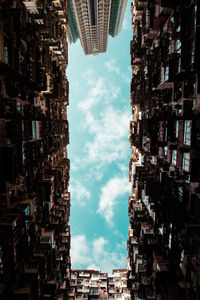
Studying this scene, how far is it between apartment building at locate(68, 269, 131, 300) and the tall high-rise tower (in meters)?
119

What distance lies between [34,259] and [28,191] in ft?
36.1

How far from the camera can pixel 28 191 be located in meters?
24.2

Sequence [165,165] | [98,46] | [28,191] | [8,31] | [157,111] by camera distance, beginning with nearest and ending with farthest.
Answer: [8,31], [28,191], [165,165], [157,111], [98,46]

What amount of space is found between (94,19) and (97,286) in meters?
130

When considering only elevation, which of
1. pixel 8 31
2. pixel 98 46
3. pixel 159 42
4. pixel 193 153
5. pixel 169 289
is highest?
pixel 98 46

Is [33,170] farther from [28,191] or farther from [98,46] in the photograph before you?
[98,46]

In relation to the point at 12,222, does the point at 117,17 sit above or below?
above

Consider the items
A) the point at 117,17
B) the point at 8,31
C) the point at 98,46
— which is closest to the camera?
the point at 8,31

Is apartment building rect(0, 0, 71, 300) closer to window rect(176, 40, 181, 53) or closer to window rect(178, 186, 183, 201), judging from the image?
window rect(176, 40, 181, 53)

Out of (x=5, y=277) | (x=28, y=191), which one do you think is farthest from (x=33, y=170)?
(x=5, y=277)

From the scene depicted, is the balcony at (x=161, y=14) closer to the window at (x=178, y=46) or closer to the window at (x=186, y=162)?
the window at (x=178, y=46)

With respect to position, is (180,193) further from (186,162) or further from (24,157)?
(24,157)

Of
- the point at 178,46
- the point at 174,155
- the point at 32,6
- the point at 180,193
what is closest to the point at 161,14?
the point at 178,46

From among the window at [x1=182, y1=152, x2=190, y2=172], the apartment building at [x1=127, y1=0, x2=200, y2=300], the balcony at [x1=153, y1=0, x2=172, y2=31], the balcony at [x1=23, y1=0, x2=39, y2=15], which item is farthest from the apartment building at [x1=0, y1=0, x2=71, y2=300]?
the window at [x1=182, y1=152, x2=190, y2=172]
